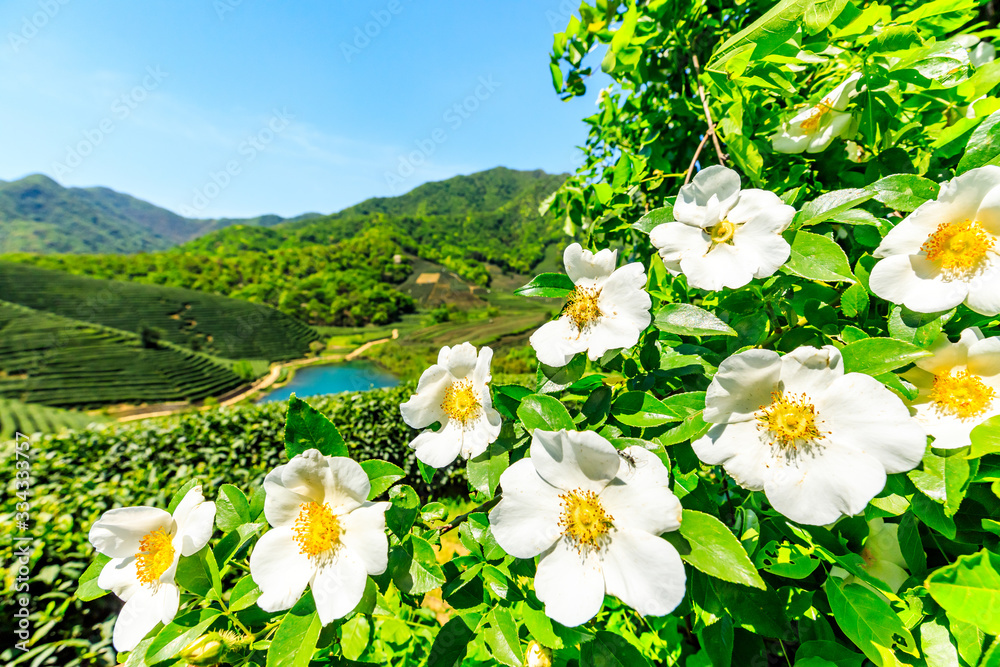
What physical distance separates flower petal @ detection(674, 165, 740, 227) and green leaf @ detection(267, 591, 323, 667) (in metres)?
0.83

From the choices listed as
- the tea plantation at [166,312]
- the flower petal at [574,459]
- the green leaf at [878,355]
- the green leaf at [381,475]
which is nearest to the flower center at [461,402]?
the green leaf at [381,475]

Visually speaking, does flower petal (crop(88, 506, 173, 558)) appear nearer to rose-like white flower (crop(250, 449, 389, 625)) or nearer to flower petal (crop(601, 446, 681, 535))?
rose-like white flower (crop(250, 449, 389, 625))

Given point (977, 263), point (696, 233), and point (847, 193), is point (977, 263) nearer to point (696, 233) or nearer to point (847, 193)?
point (847, 193)

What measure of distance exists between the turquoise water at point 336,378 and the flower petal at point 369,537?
26370mm

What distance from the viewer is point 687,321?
61 centimetres

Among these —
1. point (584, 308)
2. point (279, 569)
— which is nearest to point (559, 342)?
point (584, 308)

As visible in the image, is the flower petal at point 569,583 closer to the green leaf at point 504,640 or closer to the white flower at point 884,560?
the green leaf at point 504,640

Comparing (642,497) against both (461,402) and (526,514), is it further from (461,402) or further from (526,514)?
(461,402)

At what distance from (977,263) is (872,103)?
393mm

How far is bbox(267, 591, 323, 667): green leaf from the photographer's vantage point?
1.80 feet

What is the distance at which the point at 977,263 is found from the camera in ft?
1.82

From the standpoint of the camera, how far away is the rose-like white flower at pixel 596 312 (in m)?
0.63

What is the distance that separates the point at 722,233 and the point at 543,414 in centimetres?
41

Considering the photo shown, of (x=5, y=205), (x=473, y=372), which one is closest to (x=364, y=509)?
(x=473, y=372)
